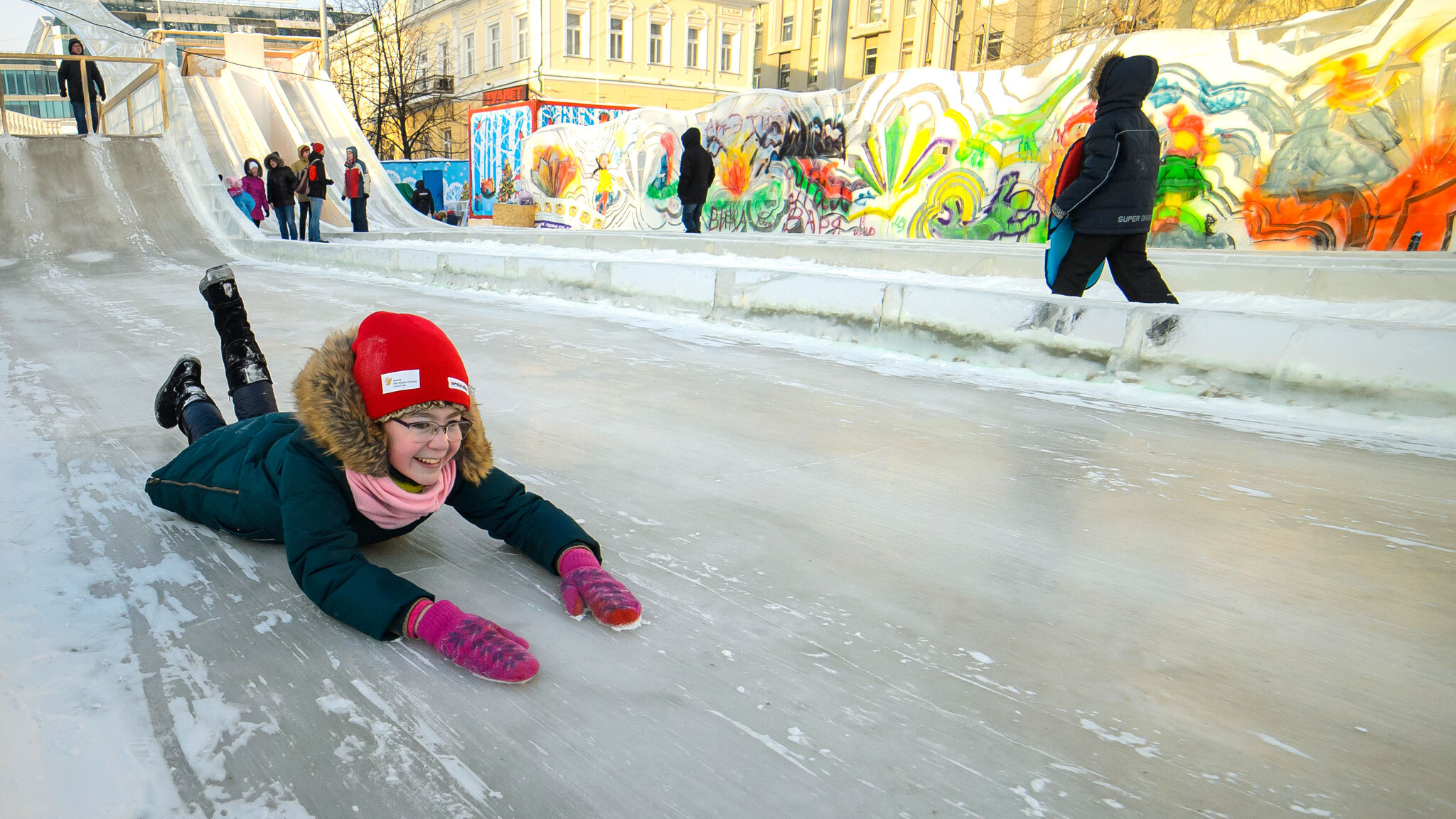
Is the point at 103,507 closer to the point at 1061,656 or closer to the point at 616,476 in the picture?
the point at 616,476

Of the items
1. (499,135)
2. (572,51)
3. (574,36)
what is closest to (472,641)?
(499,135)

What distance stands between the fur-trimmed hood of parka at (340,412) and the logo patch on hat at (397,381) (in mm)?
67

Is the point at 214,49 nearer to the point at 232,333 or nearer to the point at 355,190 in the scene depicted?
the point at 355,190

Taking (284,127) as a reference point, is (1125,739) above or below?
below

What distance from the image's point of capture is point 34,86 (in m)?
49.7

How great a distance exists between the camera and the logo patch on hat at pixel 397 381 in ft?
5.46

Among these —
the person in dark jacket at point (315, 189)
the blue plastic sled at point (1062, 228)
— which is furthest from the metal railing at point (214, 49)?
the blue plastic sled at point (1062, 228)

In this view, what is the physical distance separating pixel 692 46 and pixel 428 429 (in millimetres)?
37307

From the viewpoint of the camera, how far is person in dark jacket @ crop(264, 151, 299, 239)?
1238cm

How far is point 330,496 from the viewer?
1726mm

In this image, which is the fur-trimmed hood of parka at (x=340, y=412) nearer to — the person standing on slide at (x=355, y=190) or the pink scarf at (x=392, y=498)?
the pink scarf at (x=392, y=498)

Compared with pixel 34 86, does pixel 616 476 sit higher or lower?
lower

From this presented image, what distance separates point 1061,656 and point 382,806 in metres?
1.25

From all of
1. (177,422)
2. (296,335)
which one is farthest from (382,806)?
(296,335)
